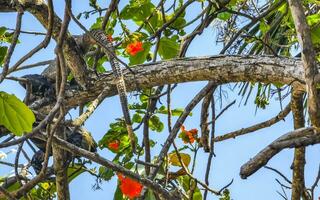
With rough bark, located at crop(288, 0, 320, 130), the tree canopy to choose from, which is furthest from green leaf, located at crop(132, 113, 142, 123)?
rough bark, located at crop(288, 0, 320, 130)

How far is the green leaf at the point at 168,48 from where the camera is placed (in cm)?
280

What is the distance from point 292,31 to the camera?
253 centimetres

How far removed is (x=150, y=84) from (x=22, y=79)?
477 mm

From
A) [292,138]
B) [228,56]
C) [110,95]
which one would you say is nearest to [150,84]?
[110,95]

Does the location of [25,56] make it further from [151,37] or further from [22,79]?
[151,37]

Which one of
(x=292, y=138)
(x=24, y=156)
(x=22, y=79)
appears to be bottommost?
(x=292, y=138)

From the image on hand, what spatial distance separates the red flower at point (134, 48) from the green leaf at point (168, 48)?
16 cm

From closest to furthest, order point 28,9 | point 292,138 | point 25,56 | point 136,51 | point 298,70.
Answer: point 292,138 < point 25,56 < point 298,70 < point 28,9 < point 136,51

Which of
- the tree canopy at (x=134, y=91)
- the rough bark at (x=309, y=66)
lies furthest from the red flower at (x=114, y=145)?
the rough bark at (x=309, y=66)

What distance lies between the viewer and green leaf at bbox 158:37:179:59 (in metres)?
2.80

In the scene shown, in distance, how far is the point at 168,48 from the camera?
2814mm

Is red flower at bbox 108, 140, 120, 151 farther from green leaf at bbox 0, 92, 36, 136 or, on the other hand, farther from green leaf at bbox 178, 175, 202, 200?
green leaf at bbox 0, 92, 36, 136

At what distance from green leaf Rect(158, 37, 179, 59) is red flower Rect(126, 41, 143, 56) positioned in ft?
0.54

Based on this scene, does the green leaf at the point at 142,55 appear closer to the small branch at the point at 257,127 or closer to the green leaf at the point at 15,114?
the small branch at the point at 257,127
